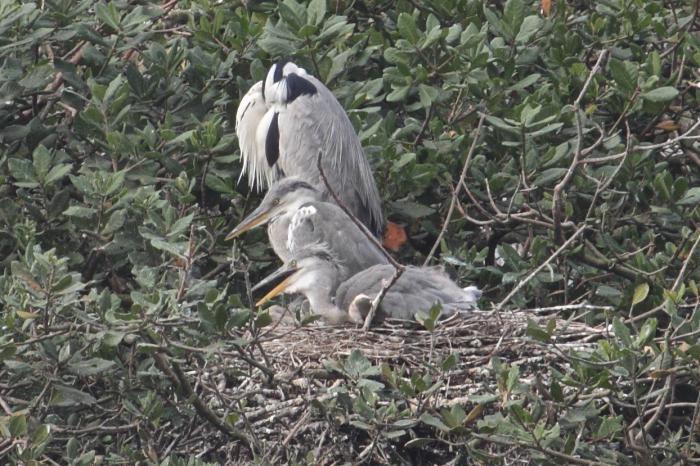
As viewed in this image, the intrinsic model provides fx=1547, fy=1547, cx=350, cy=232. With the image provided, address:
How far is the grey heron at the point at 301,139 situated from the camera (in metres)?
6.05

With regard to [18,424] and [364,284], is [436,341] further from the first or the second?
[18,424]

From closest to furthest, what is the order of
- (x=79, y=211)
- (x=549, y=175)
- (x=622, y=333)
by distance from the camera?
(x=622, y=333) < (x=79, y=211) < (x=549, y=175)

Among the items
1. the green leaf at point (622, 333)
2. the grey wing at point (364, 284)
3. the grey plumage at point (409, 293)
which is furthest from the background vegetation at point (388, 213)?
the grey wing at point (364, 284)

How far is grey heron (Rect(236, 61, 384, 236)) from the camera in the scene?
6055 millimetres

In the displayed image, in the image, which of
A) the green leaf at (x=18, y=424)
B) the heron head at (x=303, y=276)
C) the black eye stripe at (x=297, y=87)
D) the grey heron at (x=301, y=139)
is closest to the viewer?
the green leaf at (x=18, y=424)

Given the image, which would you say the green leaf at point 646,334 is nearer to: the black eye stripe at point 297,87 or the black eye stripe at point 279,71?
the black eye stripe at point 279,71

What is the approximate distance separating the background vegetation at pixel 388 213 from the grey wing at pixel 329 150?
0.19 metres

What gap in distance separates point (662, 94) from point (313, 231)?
1.40 meters

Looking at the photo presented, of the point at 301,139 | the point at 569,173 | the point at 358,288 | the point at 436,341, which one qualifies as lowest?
the point at 301,139

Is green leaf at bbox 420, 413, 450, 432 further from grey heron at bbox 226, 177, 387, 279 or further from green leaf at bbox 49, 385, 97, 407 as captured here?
grey heron at bbox 226, 177, 387, 279

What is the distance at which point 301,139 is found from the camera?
6902 mm

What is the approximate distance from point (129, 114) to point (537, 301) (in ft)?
5.30

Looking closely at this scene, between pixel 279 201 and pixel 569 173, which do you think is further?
pixel 279 201

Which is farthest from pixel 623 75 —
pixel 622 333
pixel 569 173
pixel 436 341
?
pixel 622 333
